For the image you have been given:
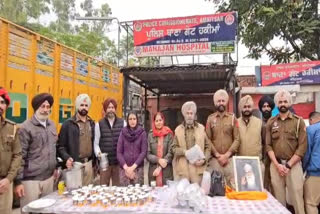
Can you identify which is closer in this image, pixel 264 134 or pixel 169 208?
pixel 169 208

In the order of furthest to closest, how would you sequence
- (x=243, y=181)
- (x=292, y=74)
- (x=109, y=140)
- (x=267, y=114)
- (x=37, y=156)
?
(x=292, y=74), (x=267, y=114), (x=109, y=140), (x=37, y=156), (x=243, y=181)

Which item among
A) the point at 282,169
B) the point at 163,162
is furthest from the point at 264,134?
the point at 163,162

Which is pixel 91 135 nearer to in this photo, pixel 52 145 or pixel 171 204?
pixel 52 145

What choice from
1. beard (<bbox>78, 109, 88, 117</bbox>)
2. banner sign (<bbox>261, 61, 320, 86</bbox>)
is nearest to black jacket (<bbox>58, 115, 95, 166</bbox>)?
beard (<bbox>78, 109, 88, 117</bbox>)

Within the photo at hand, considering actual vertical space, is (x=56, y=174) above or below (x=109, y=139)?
below

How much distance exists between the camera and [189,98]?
13.9m

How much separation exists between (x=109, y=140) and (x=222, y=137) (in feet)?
4.74

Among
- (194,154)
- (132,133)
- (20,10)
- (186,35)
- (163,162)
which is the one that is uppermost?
(20,10)

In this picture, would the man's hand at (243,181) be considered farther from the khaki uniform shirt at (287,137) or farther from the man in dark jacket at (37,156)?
the man in dark jacket at (37,156)

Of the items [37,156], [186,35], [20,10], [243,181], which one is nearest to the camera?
[243,181]

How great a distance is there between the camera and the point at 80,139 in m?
4.36

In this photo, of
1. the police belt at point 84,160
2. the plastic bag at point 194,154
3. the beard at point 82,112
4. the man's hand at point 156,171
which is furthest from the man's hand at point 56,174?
the plastic bag at point 194,154

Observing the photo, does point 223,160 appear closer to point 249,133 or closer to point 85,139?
point 249,133

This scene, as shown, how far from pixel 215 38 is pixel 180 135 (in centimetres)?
537
